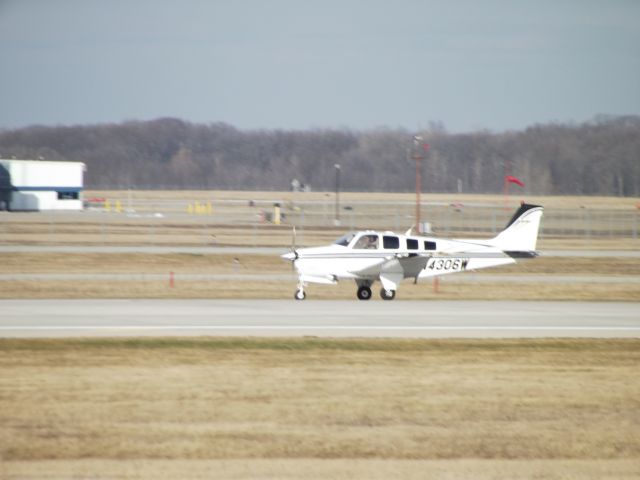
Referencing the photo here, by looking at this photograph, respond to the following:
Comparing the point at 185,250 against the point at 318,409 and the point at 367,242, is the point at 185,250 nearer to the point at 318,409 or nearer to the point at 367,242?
the point at 367,242

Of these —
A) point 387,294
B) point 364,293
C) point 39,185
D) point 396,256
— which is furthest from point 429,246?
point 39,185

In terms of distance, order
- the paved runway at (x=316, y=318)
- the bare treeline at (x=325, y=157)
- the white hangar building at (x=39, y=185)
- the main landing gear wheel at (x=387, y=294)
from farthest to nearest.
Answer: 1. the bare treeline at (x=325, y=157)
2. the white hangar building at (x=39, y=185)
3. the main landing gear wheel at (x=387, y=294)
4. the paved runway at (x=316, y=318)

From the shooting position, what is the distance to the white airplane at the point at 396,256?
1162 inches

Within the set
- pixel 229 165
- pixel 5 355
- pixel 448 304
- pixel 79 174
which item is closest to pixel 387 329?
pixel 448 304

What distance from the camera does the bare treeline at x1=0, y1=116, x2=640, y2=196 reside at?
151m

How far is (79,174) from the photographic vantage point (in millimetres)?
97438

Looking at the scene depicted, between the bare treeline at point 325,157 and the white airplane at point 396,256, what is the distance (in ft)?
395

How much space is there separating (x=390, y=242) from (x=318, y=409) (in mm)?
15412

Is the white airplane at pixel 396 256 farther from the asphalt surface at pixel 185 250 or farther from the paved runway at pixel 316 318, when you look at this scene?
the asphalt surface at pixel 185 250

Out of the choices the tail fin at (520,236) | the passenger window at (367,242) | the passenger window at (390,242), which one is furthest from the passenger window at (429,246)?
the tail fin at (520,236)

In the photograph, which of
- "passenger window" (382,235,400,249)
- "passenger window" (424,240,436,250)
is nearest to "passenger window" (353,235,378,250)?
"passenger window" (382,235,400,249)

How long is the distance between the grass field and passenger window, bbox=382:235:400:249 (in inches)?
357

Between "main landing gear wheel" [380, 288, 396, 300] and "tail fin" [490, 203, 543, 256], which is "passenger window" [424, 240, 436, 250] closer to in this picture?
"main landing gear wheel" [380, 288, 396, 300]

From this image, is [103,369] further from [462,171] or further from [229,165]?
[229,165]
